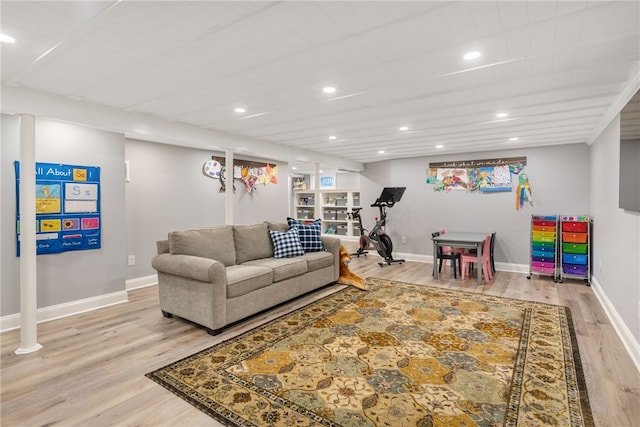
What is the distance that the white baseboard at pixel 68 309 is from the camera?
319cm

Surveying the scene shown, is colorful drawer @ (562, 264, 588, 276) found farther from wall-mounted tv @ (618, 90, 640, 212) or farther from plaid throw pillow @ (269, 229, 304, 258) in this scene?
plaid throw pillow @ (269, 229, 304, 258)

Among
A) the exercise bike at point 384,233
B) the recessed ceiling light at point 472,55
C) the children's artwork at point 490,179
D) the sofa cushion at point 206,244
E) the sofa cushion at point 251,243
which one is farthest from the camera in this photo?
the exercise bike at point 384,233

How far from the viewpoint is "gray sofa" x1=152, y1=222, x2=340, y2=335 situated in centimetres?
306

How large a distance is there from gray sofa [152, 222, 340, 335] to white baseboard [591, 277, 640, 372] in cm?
307

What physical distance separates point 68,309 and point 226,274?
1.93 metres

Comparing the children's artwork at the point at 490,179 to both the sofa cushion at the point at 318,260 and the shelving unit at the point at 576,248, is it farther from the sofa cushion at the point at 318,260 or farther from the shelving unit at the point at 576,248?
the sofa cushion at the point at 318,260

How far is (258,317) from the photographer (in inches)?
138

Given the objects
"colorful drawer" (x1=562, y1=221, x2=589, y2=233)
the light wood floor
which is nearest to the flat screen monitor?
"colorful drawer" (x1=562, y1=221, x2=589, y2=233)

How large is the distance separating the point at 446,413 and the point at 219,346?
5.96ft

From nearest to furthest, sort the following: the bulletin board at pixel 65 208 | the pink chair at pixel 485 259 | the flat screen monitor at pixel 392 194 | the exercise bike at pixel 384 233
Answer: the bulletin board at pixel 65 208 → the pink chair at pixel 485 259 → the exercise bike at pixel 384 233 → the flat screen monitor at pixel 392 194

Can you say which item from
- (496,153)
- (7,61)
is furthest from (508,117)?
(7,61)

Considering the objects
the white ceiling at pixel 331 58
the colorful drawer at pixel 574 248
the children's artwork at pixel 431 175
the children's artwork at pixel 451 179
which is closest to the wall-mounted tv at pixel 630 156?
the white ceiling at pixel 331 58

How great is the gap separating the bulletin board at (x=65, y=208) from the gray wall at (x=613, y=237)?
5.20 metres

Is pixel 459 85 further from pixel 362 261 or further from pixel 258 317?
pixel 362 261
